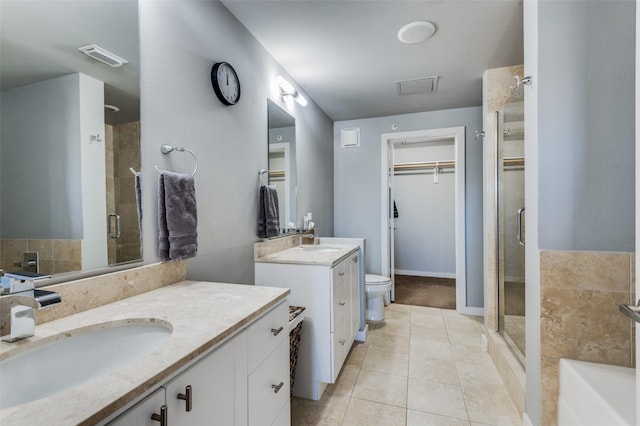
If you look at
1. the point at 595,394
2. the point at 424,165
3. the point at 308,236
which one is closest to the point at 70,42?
the point at 308,236

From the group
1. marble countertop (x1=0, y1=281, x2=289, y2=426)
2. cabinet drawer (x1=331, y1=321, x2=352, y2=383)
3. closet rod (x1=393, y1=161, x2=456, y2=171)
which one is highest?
closet rod (x1=393, y1=161, x2=456, y2=171)

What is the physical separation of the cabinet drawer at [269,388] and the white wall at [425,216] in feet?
14.0

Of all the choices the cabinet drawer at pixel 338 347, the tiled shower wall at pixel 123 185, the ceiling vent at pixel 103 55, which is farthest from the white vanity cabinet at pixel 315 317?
the ceiling vent at pixel 103 55

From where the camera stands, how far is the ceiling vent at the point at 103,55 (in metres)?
1.04

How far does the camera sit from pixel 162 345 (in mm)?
725

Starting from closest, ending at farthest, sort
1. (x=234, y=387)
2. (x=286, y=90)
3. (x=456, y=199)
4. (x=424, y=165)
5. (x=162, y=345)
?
(x=162, y=345)
(x=234, y=387)
(x=286, y=90)
(x=456, y=199)
(x=424, y=165)

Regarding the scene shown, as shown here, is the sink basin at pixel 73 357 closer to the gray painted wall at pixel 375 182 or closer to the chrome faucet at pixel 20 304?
the chrome faucet at pixel 20 304

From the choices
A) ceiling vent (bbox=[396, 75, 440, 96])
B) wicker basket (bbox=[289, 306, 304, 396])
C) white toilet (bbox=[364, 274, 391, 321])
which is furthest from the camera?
white toilet (bbox=[364, 274, 391, 321])

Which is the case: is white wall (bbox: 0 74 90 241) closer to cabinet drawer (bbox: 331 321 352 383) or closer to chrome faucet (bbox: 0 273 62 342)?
chrome faucet (bbox: 0 273 62 342)

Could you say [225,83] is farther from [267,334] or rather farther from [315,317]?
[315,317]

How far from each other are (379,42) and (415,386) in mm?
2419

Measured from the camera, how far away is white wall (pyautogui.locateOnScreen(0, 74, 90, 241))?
0.83m

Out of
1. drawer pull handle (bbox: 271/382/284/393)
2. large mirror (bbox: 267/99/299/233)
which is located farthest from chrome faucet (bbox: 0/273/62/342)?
large mirror (bbox: 267/99/299/233)

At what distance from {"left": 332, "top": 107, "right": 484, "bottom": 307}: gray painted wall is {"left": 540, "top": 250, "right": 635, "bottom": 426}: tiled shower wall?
2093mm
